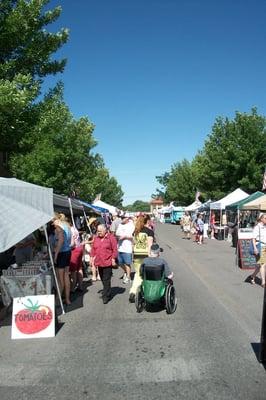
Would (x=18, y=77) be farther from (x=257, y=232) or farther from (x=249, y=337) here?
(x=249, y=337)

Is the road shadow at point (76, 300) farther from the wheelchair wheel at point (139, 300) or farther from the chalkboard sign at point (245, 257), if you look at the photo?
the chalkboard sign at point (245, 257)

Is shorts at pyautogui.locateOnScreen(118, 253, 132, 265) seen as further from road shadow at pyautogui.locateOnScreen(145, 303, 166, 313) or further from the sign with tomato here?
the sign with tomato

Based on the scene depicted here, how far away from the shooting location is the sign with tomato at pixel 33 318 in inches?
281

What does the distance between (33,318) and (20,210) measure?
1729 millimetres

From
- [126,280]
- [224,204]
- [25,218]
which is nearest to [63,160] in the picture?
[224,204]

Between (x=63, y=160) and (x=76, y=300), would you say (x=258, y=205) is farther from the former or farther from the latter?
(x=63, y=160)

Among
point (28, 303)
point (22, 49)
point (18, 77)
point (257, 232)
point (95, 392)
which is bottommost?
point (95, 392)

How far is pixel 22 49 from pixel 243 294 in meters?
8.60

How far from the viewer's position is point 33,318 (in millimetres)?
7156

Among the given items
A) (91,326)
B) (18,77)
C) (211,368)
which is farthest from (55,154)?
(211,368)

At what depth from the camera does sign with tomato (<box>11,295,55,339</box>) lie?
7.13 metres

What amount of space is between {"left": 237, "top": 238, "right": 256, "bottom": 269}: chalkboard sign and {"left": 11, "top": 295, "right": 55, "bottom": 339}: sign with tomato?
→ 9.34m

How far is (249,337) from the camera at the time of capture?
693 cm

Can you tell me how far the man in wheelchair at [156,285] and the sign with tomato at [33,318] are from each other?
1.92 m
